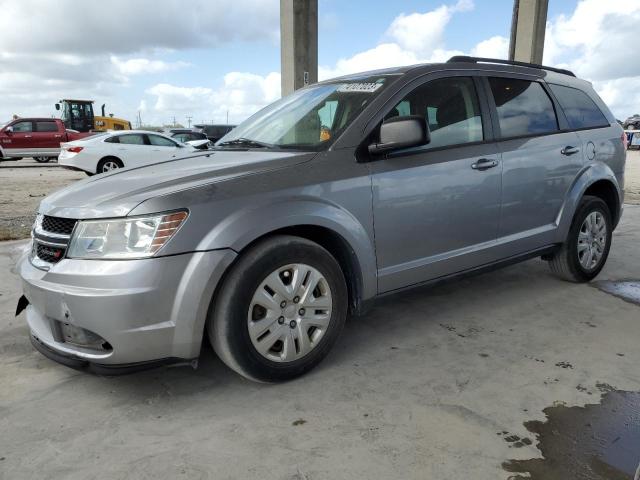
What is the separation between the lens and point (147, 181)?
261cm

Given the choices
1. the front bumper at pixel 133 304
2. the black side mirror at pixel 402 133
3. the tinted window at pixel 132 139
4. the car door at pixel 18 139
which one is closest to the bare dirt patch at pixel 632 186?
the black side mirror at pixel 402 133

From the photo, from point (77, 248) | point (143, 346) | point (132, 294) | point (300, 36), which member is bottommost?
point (143, 346)

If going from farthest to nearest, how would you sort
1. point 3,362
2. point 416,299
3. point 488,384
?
point 416,299 → point 3,362 → point 488,384

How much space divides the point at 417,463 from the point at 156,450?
1.05 metres

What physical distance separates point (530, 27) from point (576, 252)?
651 inches

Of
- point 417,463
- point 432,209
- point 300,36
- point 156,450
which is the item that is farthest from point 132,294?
point 300,36

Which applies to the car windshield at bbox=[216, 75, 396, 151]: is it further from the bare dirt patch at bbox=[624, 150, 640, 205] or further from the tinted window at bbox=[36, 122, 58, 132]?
the tinted window at bbox=[36, 122, 58, 132]

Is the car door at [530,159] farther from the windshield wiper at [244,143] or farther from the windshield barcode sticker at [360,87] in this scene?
the windshield wiper at [244,143]

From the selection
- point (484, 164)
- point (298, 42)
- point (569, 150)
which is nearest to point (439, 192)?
point (484, 164)

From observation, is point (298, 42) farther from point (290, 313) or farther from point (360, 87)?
point (290, 313)

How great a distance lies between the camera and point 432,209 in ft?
10.3

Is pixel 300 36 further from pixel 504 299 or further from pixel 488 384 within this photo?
pixel 488 384

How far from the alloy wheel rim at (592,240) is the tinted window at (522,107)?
34.0 inches

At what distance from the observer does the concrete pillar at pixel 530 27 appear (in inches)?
711
